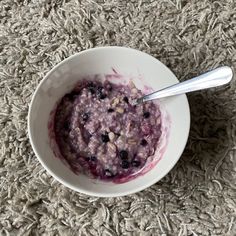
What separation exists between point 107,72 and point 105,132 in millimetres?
119

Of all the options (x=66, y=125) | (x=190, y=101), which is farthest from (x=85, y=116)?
(x=190, y=101)

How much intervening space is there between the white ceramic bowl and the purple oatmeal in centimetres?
2

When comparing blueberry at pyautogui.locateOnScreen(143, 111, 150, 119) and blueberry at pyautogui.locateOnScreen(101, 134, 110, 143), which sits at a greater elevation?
blueberry at pyautogui.locateOnScreen(143, 111, 150, 119)

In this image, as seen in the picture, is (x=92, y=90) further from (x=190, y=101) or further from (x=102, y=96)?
(x=190, y=101)

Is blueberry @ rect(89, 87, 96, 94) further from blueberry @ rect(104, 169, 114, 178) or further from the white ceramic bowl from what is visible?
blueberry @ rect(104, 169, 114, 178)

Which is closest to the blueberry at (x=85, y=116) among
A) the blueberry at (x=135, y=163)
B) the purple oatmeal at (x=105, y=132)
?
the purple oatmeal at (x=105, y=132)

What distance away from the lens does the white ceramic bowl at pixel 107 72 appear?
2.53ft

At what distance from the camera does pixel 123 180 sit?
2.63 ft

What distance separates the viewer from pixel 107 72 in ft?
2.89

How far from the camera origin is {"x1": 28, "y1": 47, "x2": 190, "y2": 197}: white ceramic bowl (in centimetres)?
77

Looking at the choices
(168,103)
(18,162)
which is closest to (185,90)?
(168,103)

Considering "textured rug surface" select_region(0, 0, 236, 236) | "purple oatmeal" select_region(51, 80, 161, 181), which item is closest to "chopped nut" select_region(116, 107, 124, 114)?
"purple oatmeal" select_region(51, 80, 161, 181)

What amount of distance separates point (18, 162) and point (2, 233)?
12 cm

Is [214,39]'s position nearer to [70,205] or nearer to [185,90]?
[185,90]
